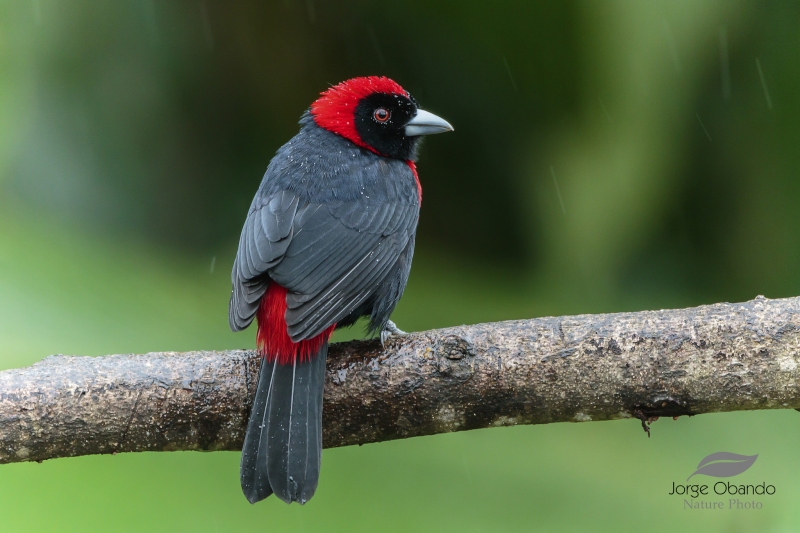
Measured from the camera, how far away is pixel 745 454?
118 inches

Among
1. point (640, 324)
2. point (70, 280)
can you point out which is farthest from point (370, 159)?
point (70, 280)

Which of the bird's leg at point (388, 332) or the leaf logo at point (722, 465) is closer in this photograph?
the bird's leg at point (388, 332)

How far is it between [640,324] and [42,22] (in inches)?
134

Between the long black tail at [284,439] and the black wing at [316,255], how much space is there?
158 mm

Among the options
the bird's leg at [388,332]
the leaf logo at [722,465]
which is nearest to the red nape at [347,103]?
the bird's leg at [388,332]

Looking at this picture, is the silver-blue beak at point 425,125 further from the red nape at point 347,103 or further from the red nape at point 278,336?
the red nape at point 278,336

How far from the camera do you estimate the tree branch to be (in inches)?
84.0

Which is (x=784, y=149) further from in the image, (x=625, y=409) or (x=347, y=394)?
(x=347, y=394)

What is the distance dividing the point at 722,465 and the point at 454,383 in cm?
117

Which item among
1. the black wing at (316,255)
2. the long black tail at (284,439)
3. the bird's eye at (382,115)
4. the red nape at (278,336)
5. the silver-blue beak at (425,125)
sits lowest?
the long black tail at (284,439)

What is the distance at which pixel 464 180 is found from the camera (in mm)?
4047

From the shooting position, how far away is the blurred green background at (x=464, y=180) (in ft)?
10.1

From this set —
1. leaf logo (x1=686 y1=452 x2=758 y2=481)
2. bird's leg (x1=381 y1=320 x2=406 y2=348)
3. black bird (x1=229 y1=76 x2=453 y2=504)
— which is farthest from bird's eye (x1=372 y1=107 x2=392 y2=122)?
leaf logo (x1=686 y1=452 x2=758 y2=481)

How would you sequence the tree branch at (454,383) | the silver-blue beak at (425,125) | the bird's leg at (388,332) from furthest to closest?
1. the silver-blue beak at (425,125)
2. the bird's leg at (388,332)
3. the tree branch at (454,383)
